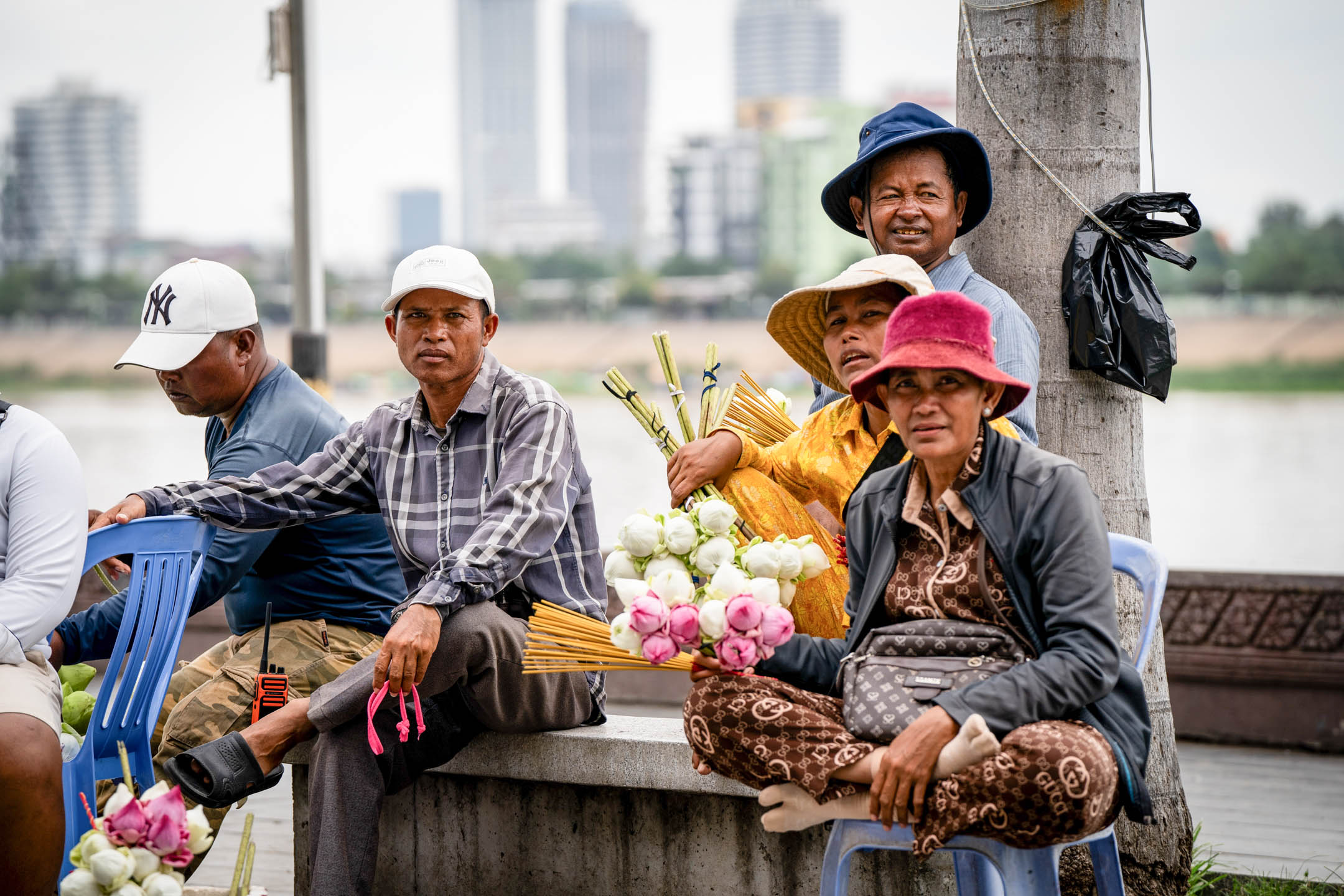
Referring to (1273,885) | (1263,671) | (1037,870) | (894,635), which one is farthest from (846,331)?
(1263,671)

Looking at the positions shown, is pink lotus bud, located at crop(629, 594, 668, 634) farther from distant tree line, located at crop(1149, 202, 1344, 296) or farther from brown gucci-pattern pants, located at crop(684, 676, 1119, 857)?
distant tree line, located at crop(1149, 202, 1344, 296)

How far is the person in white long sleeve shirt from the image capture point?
2273mm

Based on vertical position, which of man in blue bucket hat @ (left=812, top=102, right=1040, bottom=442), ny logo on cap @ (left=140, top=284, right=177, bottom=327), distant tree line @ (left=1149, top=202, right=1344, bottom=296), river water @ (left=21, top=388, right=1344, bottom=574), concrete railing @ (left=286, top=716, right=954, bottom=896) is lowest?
river water @ (left=21, top=388, right=1344, bottom=574)

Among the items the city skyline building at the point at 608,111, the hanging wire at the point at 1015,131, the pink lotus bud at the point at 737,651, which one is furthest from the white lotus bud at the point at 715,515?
the city skyline building at the point at 608,111

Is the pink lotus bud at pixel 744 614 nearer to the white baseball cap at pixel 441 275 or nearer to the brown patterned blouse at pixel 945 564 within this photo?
the brown patterned blouse at pixel 945 564

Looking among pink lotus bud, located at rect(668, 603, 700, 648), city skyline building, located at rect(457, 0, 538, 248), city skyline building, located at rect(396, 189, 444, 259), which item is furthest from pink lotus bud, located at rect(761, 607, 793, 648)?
city skyline building, located at rect(396, 189, 444, 259)

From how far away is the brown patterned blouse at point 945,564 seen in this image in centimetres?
200

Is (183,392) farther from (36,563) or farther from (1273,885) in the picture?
(1273,885)

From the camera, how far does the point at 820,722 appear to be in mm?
2012

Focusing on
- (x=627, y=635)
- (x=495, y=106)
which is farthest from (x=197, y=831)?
(x=495, y=106)

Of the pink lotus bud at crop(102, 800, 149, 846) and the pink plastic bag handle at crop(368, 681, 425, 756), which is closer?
the pink lotus bud at crop(102, 800, 149, 846)

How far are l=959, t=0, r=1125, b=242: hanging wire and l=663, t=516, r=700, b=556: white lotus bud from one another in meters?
1.33

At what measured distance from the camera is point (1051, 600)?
6.29 feet

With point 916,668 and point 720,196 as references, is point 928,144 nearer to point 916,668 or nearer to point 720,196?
point 916,668
